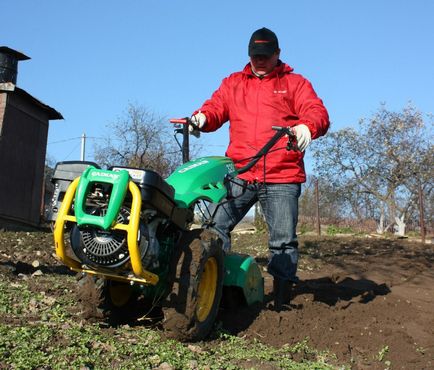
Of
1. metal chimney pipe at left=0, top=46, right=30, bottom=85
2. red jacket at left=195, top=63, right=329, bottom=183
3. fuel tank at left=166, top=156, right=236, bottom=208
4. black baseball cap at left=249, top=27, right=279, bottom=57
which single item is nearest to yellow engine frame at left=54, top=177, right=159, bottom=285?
fuel tank at left=166, top=156, right=236, bottom=208

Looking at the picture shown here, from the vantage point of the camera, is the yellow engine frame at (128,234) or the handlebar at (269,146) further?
the handlebar at (269,146)

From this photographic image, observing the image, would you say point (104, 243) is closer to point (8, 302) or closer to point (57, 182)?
point (57, 182)

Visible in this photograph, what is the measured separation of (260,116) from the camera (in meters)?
4.88

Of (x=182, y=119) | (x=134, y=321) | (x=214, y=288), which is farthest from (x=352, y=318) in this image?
(x=182, y=119)

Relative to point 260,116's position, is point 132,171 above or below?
below

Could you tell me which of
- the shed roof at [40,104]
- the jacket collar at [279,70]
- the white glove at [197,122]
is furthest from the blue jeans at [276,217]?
the shed roof at [40,104]

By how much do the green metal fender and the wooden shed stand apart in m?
11.8

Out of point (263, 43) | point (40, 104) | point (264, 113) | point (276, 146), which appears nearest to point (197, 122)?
point (264, 113)

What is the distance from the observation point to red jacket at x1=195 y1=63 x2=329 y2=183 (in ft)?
15.7

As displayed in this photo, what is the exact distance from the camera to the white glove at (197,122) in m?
4.73

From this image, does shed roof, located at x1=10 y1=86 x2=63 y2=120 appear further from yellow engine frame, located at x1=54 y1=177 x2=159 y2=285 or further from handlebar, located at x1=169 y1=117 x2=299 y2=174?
yellow engine frame, located at x1=54 y1=177 x2=159 y2=285

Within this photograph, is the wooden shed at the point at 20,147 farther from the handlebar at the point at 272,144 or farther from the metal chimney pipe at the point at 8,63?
the handlebar at the point at 272,144

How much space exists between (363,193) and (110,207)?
107 feet

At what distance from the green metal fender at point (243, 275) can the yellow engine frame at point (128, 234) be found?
3.66 feet
